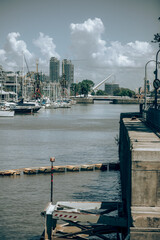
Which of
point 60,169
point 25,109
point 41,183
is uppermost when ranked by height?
point 25,109

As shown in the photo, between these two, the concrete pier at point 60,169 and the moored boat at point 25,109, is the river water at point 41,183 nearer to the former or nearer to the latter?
the concrete pier at point 60,169

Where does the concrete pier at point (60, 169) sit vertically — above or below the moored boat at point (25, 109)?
below

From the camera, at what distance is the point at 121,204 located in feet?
74.5

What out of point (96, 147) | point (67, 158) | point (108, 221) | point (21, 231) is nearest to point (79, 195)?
point (21, 231)

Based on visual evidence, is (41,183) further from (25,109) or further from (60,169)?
(25,109)

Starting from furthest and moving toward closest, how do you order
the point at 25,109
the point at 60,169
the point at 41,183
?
the point at 25,109 < the point at 60,169 < the point at 41,183

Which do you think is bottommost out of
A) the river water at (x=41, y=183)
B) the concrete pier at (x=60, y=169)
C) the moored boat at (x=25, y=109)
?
the river water at (x=41, y=183)

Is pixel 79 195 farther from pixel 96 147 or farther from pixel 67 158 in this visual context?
pixel 96 147

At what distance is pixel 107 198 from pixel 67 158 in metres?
20.2

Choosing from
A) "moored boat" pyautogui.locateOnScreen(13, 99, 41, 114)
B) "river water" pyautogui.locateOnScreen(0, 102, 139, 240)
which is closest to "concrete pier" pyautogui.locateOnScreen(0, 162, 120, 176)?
"river water" pyautogui.locateOnScreen(0, 102, 139, 240)

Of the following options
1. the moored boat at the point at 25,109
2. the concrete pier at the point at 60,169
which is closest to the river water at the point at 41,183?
the concrete pier at the point at 60,169

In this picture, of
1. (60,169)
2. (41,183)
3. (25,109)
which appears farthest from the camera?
(25,109)

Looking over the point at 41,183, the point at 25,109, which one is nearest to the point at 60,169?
the point at 41,183

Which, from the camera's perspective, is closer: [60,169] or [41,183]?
[41,183]
